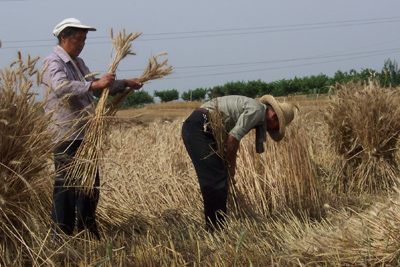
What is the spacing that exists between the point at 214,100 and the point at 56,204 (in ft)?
4.61

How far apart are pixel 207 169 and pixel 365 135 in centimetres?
238

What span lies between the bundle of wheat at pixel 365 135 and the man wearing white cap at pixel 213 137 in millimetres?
1825

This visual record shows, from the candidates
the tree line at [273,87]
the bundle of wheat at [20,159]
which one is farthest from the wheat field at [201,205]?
the tree line at [273,87]

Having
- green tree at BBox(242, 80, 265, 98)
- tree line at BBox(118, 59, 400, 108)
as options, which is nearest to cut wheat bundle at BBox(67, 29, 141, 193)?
tree line at BBox(118, 59, 400, 108)

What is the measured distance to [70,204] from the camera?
299 centimetres

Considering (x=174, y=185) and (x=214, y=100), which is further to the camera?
(x=174, y=185)

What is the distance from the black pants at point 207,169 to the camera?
344 centimetres

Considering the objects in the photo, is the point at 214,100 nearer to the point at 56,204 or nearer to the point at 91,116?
the point at 91,116

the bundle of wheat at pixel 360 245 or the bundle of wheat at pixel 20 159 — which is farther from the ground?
the bundle of wheat at pixel 20 159

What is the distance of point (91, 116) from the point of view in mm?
2781

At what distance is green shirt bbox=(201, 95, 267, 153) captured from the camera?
332cm

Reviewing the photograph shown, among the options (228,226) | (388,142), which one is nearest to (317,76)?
(388,142)

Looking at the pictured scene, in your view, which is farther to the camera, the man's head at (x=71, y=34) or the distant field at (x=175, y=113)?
the distant field at (x=175, y=113)

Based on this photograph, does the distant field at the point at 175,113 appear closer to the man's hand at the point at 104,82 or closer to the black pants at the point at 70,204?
the man's hand at the point at 104,82
